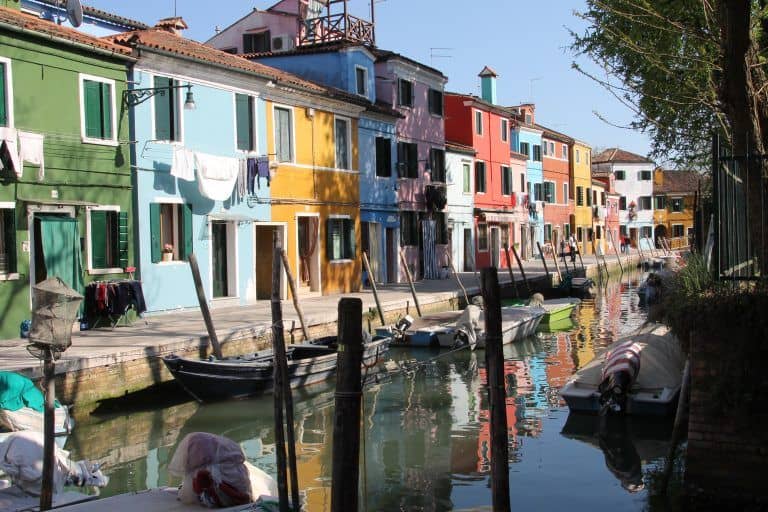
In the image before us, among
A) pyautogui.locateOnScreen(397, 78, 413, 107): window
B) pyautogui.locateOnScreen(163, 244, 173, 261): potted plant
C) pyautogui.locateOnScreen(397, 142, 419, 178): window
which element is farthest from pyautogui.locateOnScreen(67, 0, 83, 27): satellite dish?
pyautogui.locateOnScreen(397, 78, 413, 107): window

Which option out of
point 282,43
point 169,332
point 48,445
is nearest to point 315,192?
point 169,332

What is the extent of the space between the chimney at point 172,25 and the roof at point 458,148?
14901mm

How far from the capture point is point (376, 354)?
58.7 feet

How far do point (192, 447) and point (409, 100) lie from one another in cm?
2702

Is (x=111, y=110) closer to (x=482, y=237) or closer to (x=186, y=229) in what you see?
(x=186, y=229)

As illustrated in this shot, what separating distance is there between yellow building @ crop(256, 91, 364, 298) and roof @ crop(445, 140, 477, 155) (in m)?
9.56

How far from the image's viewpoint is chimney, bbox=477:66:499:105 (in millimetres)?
47750

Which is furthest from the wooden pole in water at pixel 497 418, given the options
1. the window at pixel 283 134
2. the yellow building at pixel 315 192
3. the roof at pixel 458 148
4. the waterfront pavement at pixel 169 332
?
the roof at pixel 458 148

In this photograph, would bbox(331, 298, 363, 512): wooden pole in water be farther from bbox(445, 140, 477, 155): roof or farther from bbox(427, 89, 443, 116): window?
bbox(445, 140, 477, 155): roof

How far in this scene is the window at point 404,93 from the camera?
3281 cm

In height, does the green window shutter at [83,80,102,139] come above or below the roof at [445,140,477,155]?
below

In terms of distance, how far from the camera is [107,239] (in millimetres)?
18484

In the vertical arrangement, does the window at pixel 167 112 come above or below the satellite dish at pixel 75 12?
below

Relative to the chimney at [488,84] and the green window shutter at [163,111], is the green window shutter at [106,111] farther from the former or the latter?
the chimney at [488,84]
